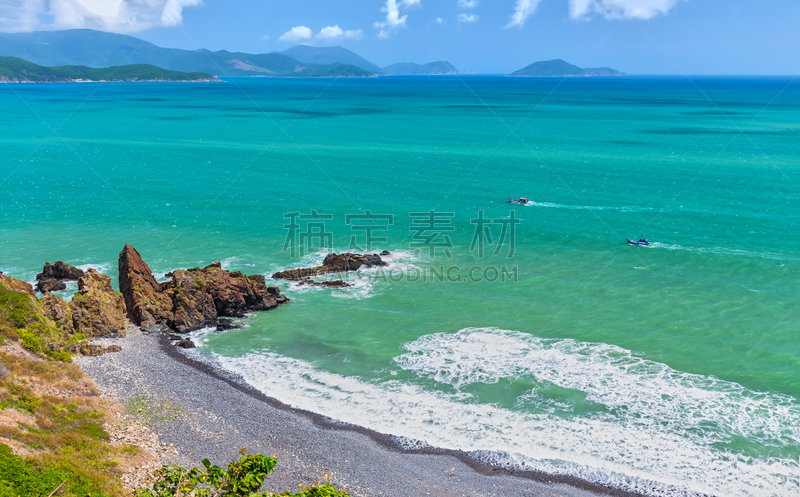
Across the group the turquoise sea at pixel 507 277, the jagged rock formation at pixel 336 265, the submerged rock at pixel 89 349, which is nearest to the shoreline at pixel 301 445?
the submerged rock at pixel 89 349

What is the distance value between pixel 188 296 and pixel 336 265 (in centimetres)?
1356

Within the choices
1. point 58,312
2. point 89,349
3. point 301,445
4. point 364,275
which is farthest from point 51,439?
point 364,275

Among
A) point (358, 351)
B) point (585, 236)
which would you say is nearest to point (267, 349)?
point (358, 351)

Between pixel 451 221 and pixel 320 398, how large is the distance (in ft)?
114

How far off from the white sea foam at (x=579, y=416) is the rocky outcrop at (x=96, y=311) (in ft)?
29.0

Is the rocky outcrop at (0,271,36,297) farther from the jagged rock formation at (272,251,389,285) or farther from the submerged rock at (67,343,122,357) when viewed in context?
the jagged rock formation at (272,251,389,285)

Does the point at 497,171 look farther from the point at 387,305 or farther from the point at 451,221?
the point at 387,305

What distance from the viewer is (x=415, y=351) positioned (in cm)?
3588

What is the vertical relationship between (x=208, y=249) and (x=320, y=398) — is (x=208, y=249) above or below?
above

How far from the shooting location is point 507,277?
47531 millimetres

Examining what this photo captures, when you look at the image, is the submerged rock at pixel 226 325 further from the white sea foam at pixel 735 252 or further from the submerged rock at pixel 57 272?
the white sea foam at pixel 735 252

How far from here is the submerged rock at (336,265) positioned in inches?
1865

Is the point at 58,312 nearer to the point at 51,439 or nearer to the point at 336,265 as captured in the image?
the point at 51,439

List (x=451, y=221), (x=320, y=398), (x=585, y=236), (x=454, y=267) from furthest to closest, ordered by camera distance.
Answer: (x=451, y=221) → (x=585, y=236) → (x=454, y=267) → (x=320, y=398)
